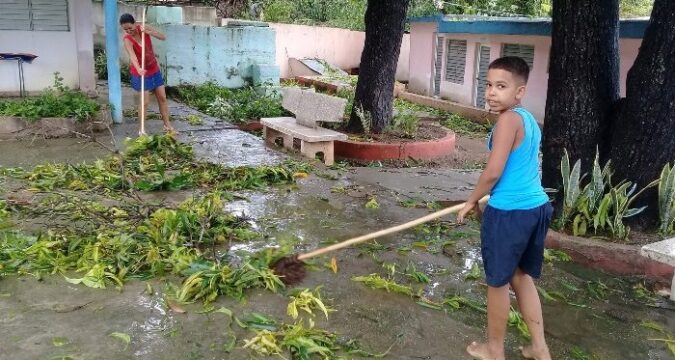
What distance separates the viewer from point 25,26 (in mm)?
10023

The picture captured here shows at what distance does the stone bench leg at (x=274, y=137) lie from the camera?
→ 28.3 ft

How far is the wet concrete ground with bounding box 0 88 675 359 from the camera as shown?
3.42 meters

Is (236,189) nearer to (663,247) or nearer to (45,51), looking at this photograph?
(663,247)

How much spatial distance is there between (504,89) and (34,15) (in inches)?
372

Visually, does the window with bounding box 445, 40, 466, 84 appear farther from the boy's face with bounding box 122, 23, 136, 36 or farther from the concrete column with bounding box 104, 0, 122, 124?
the boy's face with bounding box 122, 23, 136, 36

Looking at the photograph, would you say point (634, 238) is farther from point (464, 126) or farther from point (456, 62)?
point (456, 62)

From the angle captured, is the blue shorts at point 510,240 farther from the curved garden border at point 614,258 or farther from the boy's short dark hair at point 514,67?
the curved garden border at point 614,258

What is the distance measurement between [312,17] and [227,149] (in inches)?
674

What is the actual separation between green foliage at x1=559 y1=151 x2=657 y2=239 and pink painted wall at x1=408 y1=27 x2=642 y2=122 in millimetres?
5817

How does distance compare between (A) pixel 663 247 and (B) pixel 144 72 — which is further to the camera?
(B) pixel 144 72

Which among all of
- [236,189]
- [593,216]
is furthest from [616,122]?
[236,189]

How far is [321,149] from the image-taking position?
8125mm

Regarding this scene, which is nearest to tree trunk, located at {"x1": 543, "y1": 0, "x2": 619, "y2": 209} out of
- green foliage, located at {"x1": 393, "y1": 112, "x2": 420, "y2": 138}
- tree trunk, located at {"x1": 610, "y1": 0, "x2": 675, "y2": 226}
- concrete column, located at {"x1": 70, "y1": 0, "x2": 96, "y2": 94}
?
tree trunk, located at {"x1": 610, "y1": 0, "x2": 675, "y2": 226}

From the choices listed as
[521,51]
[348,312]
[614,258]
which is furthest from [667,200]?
[521,51]
